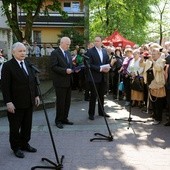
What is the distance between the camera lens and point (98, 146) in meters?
7.14

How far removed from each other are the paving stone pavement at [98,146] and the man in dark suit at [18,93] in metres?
0.40

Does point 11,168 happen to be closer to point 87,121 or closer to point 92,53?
point 87,121

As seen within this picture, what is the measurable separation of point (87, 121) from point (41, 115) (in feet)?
4.83

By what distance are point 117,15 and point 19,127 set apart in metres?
20.9

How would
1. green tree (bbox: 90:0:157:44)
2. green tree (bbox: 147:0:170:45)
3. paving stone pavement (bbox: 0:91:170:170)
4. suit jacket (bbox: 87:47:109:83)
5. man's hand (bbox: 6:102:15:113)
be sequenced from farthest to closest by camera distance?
green tree (bbox: 147:0:170:45), green tree (bbox: 90:0:157:44), suit jacket (bbox: 87:47:109:83), man's hand (bbox: 6:102:15:113), paving stone pavement (bbox: 0:91:170:170)

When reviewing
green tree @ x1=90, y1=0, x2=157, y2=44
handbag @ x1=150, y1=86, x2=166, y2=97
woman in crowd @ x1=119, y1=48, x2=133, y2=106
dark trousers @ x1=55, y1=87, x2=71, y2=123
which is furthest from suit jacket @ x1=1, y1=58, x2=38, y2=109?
green tree @ x1=90, y1=0, x2=157, y2=44

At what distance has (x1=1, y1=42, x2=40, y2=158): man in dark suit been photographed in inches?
249

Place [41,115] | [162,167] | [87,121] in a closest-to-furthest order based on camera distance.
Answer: [162,167], [87,121], [41,115]

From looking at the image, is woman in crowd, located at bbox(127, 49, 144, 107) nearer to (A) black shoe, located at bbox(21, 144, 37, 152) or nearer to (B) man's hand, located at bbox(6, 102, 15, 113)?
(A) black shoe, located at bbox(21, 144, 37, 152)

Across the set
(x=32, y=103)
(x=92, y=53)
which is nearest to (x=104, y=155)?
(x=32, y=103)

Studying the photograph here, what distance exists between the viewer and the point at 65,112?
8.89 metres

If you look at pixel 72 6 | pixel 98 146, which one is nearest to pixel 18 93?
pixel 98 146

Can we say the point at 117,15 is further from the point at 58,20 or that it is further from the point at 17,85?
the point at 17,85

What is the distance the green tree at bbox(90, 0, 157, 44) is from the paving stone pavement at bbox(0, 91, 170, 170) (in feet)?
55.0
